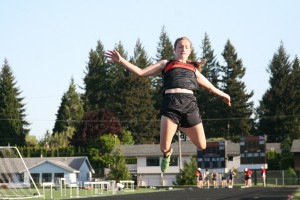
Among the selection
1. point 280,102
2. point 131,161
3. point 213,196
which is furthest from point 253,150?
point 280,102

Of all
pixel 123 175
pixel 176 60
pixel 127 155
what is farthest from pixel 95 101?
pixel 176 60

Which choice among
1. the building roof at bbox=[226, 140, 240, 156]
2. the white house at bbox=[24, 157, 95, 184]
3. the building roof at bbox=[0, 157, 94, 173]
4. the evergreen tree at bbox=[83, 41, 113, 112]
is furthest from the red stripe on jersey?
the evergreen tree at bbox=[83, 41, 113, 112]

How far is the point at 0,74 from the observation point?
124 m

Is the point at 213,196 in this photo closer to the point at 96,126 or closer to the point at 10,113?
the point at 96,126

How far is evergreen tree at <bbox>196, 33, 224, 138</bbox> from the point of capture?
115 metres

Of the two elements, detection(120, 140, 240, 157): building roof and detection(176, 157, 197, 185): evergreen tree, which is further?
detection(120, 140, 240, 157): building roof

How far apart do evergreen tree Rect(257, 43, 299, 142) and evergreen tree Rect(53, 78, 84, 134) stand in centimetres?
3496

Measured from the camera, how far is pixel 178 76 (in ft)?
30.7

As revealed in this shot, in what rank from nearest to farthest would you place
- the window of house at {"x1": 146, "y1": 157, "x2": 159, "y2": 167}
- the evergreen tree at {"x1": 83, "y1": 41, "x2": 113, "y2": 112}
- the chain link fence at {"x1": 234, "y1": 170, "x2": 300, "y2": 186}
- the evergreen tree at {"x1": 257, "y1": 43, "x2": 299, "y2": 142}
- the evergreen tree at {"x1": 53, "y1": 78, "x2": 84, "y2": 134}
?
the chain link fence at {"x1": 234, "y1": 170, "x2": 300, "y2": 186} → the window of house at {"x1": 146, "y1": 157, "x2": 159, "y2": 167} → the evergreen tree at {"x1": 257, "y1": 43, "x2": 299, "y2": 142} → the evergreen tree at {"x1": 83, "y1": 41, "x2": 113, "y2": 112} → the evergreen tree at {"x1": 53, "y1": 78, "x2": 84, "y2": 134}

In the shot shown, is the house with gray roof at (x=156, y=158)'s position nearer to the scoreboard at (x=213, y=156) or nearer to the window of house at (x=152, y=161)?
the window of house at (x=152, y=161)

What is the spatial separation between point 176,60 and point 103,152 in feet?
315

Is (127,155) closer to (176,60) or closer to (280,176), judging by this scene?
(280,176)

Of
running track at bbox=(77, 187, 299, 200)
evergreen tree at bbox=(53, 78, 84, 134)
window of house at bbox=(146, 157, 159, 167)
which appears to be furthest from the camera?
evergreen tree at bbox=(53, 78, 84, 134)

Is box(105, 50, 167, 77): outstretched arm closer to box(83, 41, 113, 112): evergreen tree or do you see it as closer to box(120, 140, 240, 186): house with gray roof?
box(120, 140, 240, 186): house with gray roof
